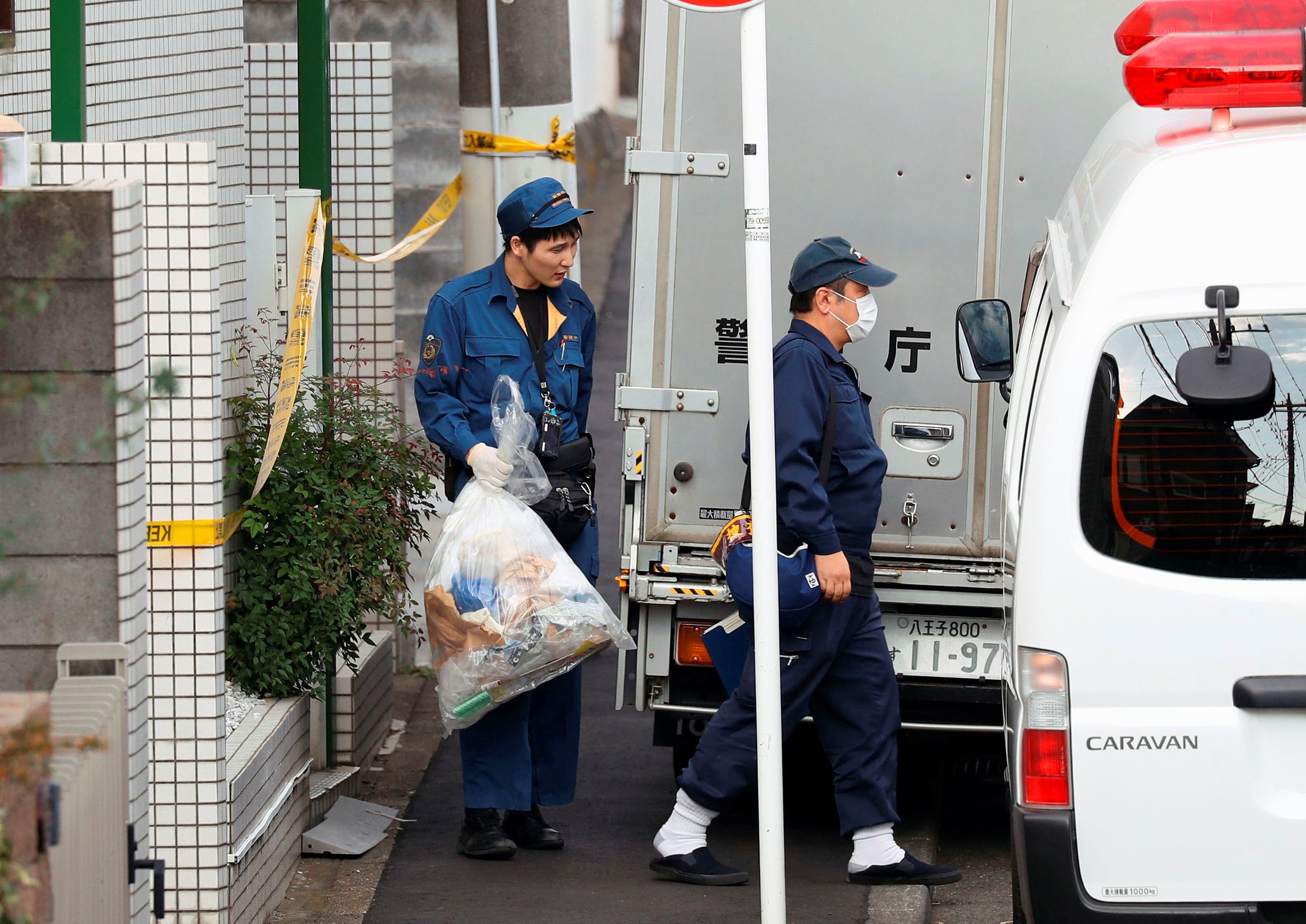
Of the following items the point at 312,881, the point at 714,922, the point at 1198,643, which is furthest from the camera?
the point at 312,881

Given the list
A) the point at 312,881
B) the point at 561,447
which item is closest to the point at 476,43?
the point at 561,447

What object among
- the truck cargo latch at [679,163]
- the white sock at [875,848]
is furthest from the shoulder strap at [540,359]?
the white sock at [875,848]

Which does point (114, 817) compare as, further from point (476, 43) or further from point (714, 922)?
point (476, 43)

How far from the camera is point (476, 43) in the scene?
256 inches

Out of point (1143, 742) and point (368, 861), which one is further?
point (368, 861)

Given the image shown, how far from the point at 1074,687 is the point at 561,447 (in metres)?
2.47

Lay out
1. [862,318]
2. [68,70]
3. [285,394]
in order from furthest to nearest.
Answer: [862,318] < [285,394] < [68,70]

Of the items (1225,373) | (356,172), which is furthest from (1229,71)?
(356,172)

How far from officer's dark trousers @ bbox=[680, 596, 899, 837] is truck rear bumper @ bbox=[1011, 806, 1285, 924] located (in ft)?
5.27

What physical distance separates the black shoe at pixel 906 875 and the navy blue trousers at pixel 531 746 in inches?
41.6

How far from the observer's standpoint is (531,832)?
5.59 meters

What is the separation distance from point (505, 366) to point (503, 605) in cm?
80

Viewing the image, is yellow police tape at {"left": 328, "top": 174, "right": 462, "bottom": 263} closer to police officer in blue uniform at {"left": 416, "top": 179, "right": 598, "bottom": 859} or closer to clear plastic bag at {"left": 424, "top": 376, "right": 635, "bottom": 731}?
police officer in blue uniform at {"left": 416, "top": 179, "right": 598, "bottom": 859}

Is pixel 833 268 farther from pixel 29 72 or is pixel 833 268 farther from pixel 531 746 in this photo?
pixel 29 72
